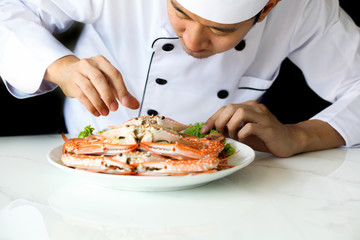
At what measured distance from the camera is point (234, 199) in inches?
43.3

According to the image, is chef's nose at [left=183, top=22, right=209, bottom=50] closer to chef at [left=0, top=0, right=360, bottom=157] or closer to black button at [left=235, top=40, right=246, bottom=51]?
chef at [left=0, top=0, right=360, bottom=157]

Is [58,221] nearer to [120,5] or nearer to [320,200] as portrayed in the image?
[320,200]

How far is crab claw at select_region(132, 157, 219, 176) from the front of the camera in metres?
1.05

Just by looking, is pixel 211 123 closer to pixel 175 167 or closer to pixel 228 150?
pixel 228 150

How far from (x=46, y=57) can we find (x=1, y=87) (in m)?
0.67

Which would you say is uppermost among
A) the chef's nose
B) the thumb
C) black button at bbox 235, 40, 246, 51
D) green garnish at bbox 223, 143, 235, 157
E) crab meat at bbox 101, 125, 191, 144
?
the chef's nose

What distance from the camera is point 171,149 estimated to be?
1117 mm

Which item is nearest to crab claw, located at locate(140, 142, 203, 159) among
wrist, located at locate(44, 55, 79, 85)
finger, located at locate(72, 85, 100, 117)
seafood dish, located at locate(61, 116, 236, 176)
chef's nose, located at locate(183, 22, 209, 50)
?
seafood dish, located at locate(61, 116, 236, 176)

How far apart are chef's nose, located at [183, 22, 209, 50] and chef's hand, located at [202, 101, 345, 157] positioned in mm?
301

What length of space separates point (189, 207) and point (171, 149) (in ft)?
0.58

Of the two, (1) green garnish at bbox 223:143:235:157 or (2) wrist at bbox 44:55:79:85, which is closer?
(1) green garnish at bbox 223:143:235:157

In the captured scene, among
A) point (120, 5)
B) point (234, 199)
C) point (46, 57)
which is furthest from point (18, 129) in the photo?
point (234, 199)

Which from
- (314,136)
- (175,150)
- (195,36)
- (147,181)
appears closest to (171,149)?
(175,150)

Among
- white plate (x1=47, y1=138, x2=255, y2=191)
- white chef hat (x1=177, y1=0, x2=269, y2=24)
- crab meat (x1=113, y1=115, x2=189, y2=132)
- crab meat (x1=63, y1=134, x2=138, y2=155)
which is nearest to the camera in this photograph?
white plate (x1=47, y1=138, x2=255, y2=191)
